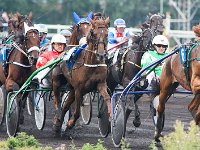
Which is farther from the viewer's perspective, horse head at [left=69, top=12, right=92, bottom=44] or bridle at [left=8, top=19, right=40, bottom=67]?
bridle at [left=8, top=19, right=40, bottom=67]

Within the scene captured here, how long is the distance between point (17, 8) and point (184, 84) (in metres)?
30.5

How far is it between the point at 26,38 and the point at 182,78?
10.9 ft

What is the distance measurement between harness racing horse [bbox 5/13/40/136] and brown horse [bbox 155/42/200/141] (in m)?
2.60

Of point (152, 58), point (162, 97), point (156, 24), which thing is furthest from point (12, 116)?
point (156, 24)

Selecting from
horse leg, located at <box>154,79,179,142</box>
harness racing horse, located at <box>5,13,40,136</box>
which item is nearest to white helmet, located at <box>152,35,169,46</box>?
horse leg, located at <box>154,79,179,142</box>

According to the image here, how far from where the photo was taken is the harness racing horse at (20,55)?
15.1 meters

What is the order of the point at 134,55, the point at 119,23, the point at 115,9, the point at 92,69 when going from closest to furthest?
the point at 92,69, the point at 134,55, the point at 119,23, the point at 115,9

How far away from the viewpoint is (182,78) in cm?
1282

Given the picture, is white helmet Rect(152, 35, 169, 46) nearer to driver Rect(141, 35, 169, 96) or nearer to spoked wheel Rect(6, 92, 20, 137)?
driver Rect(141, 35, 169, 96)

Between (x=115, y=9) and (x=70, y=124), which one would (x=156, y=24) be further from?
(x=115, y=9)

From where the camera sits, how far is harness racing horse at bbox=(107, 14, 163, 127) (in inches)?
604

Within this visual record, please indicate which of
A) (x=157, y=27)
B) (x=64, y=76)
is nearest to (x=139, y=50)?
(x=157, y=27)

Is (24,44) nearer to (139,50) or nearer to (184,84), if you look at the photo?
(139,50)

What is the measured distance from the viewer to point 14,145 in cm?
1183
